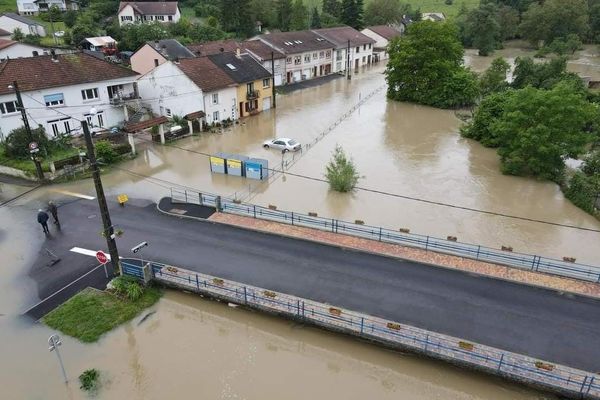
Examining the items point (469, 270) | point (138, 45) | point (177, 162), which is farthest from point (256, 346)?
point (138, 45)

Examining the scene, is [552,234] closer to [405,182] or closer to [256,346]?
[405,182]

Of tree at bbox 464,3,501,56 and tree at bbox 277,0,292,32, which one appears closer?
tree at bbox 464,3,501,56

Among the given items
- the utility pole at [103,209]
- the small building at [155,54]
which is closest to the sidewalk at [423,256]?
the utility pole at [103,209]

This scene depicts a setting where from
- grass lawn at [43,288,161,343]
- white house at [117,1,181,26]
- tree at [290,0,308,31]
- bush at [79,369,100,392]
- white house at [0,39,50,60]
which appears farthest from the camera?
tree at [290,0,308,31]

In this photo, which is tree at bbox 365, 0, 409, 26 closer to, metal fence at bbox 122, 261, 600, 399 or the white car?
the white car

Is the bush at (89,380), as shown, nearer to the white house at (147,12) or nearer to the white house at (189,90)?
the white house at (189,90)

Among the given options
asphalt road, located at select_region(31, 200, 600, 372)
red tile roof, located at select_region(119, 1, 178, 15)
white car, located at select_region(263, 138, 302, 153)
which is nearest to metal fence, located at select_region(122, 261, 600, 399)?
asphalt road, located at select_region(31, 200, 600, 372)
